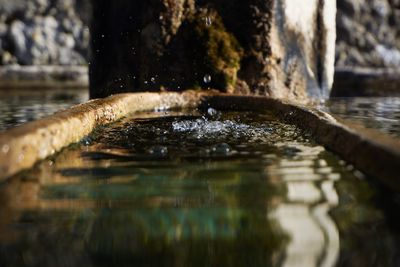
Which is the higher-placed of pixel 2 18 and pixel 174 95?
pixel 2 18

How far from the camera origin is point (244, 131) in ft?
12.0

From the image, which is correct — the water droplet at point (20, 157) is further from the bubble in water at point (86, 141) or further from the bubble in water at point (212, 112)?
the bubble in water at point (212, 112)

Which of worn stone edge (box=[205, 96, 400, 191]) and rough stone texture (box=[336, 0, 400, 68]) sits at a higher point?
rough stone texture (box=[336, 0, 400, 68])

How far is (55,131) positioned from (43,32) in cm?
1389

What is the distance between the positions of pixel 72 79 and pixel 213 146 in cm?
1181

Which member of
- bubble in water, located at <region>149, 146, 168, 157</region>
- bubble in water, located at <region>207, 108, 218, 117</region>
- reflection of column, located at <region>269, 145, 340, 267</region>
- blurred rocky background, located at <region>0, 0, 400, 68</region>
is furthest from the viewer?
blurred rocky background, located at <region>0, 0, 400, 68</region>

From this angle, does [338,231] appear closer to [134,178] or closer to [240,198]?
[240,198]

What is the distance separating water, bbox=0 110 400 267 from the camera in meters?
1.50

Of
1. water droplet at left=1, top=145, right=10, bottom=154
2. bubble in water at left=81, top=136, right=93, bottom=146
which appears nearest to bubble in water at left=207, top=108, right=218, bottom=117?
bubble in water at left=81, top=136, right=93, bottom=146

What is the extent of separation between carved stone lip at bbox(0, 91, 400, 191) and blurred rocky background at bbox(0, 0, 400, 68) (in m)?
11.4

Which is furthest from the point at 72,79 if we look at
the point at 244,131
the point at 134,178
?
the point at 134,178

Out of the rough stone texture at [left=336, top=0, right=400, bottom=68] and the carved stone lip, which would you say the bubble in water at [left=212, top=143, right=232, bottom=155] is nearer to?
the carved stone lip

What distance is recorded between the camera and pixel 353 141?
8.24ft

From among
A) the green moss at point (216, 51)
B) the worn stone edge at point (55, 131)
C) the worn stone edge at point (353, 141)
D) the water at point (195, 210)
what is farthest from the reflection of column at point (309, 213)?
the green moss at point (216, 51)
